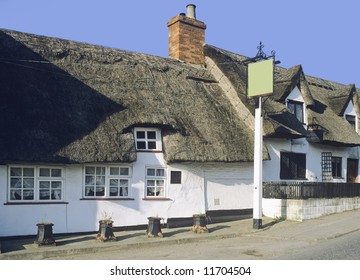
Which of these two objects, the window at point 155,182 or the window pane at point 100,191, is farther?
the window at point 155,182

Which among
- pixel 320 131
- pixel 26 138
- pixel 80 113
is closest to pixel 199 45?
pixel 320 131

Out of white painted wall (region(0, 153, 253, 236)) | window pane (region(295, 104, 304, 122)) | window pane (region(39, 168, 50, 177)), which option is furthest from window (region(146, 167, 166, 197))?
window pane (region(295, 104, 304, 122))

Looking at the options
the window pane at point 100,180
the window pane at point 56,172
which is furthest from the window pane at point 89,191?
the window pane at point 56,172

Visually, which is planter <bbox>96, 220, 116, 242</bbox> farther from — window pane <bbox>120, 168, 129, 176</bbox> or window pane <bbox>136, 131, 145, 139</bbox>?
window pane <bbox>136, 131, 145, 139</bbox>

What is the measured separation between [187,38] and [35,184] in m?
11.6

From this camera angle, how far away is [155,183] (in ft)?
50.8

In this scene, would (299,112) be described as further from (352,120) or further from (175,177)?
(175,177)

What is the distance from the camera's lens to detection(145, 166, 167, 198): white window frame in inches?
601

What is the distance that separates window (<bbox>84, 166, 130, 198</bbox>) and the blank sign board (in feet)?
17.9

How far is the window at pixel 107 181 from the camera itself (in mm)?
14211

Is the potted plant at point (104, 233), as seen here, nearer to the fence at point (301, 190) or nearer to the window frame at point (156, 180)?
the window frame at point (156, 180)

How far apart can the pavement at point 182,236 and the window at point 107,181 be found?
140cm

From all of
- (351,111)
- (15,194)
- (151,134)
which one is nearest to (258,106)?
(151,134)

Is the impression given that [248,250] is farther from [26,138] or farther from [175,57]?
[175,57]
